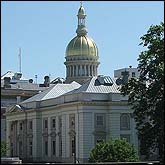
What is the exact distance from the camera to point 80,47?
12288cm

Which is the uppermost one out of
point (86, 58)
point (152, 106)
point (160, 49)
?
point (86, 58)

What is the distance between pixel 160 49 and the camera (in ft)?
156

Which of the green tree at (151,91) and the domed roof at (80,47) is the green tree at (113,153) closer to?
the green tree at (151,91)

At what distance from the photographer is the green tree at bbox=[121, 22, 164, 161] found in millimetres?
46500

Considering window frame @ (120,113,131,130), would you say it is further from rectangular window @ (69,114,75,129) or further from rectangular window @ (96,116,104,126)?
rectangular window @ (69,114,75,129)

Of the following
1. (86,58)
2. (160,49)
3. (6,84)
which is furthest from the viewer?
(6,84)

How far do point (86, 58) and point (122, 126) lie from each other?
41520 millimetres

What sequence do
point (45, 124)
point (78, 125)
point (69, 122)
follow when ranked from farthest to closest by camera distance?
point (45, 124)
point (69, 122)
point (78, 125)

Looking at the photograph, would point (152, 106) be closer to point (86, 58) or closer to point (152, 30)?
point (152, 30)

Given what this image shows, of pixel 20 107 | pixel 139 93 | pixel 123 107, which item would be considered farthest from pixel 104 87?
pixel 139 93

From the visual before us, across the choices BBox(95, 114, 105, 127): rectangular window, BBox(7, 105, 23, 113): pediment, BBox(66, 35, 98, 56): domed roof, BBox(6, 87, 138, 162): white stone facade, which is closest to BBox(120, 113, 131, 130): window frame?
BBox(6, 87, 138, 162): white stone facade

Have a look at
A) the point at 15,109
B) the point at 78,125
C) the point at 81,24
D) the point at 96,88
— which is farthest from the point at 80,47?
the point at 78,125

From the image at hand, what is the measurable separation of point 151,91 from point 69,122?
3786cm

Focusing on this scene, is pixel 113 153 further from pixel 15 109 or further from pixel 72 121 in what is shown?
pixel 15 109
